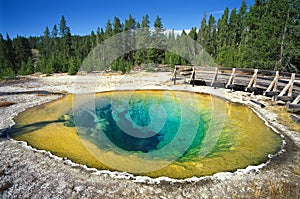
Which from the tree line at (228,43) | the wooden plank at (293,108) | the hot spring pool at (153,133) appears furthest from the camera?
the tree line at (228,43)

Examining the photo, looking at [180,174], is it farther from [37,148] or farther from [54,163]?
[37,148]

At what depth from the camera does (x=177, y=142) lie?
9.71m

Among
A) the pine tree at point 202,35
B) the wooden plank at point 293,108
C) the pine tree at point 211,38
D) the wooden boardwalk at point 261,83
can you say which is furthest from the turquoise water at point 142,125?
the pine tree at point 202,35

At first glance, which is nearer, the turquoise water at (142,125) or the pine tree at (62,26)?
the turquoise water at (142,125)

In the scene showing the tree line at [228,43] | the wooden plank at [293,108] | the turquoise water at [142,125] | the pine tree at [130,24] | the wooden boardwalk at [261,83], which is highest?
the pine tree at [130,24]

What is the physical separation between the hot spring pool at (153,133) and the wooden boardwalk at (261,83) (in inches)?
92.3

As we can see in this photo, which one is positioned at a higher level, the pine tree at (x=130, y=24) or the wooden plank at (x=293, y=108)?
the pine tree at (x=130, y=24)

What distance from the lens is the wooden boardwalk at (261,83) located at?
39.2 ft

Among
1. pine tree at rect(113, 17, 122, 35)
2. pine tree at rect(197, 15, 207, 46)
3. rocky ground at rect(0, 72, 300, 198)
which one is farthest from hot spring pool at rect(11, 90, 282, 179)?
pine tree at rect(197, 15, 207, 46)

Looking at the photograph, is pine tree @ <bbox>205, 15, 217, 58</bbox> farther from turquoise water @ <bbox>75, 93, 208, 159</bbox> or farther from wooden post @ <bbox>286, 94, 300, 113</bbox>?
wooden post @ <bbox>286, 94, 300, 113</bbox>

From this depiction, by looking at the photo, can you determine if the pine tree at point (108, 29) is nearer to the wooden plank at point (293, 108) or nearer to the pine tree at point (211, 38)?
the pine tree at point (211, 38)

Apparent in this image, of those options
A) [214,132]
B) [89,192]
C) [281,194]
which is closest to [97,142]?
[89,192]

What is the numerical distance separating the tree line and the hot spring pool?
43.4 ft

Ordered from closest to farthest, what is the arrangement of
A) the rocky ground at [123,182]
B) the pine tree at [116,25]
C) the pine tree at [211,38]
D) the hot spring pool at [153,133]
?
the rocky ground at [123,182] < the hot spring pool at [153,133] < the pine tree at [116,25] < the pine tree at [211,38]
